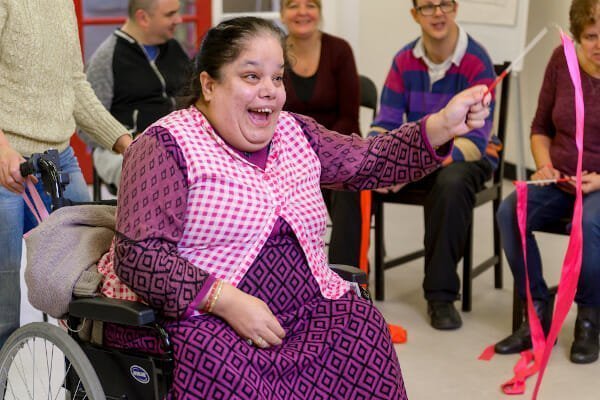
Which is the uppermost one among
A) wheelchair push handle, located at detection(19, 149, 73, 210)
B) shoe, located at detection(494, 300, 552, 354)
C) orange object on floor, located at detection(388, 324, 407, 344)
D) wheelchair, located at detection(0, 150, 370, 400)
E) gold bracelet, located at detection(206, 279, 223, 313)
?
wheelchair push handle, located at detection(19, 149, 73, 210)

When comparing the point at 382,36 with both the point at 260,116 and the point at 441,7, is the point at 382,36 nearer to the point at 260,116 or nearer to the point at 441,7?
the point at 441,7

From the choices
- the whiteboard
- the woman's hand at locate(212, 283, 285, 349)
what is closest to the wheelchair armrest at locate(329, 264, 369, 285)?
the woman's hand at locate(212, 283, 285, 349)

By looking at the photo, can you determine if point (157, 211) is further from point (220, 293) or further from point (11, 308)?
point (11, 308)

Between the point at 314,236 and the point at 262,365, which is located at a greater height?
the point at 314,236

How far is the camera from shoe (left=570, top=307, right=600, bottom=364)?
3.00m

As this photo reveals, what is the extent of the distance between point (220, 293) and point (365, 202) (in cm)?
162

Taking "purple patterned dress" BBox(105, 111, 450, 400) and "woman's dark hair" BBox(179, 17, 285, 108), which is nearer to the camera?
"purple patterned dress" BBox(105, 111, 450, 400)

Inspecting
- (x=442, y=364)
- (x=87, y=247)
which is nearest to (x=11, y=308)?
(x=87, y=247)

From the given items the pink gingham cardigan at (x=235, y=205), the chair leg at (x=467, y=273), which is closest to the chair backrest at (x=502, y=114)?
the chair leg at (x=467, y=273)

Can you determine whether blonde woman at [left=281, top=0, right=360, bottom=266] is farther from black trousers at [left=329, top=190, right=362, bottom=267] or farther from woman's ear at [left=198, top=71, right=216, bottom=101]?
woman's ear at [left=198, top=71, right=216, bottom=101]

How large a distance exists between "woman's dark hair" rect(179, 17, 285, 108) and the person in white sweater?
513 millimetres

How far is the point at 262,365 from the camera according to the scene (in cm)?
180

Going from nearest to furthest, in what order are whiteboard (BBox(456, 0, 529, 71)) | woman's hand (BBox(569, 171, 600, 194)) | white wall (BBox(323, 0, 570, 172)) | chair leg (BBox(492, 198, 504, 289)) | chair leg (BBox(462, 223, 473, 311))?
1. woman's hand (BBox(569, 171, 600, 194))
2. chair leg (BBox(462, 223, 473, 311))
3. chair leg (BBox(492, 198, 504, 289))
4. whiteboard (BBox(456, 0, 529, 71))
5. white wall (BBox(323, 0, 570, 172))

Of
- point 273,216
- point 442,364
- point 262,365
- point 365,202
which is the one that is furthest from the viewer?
point 365,202
